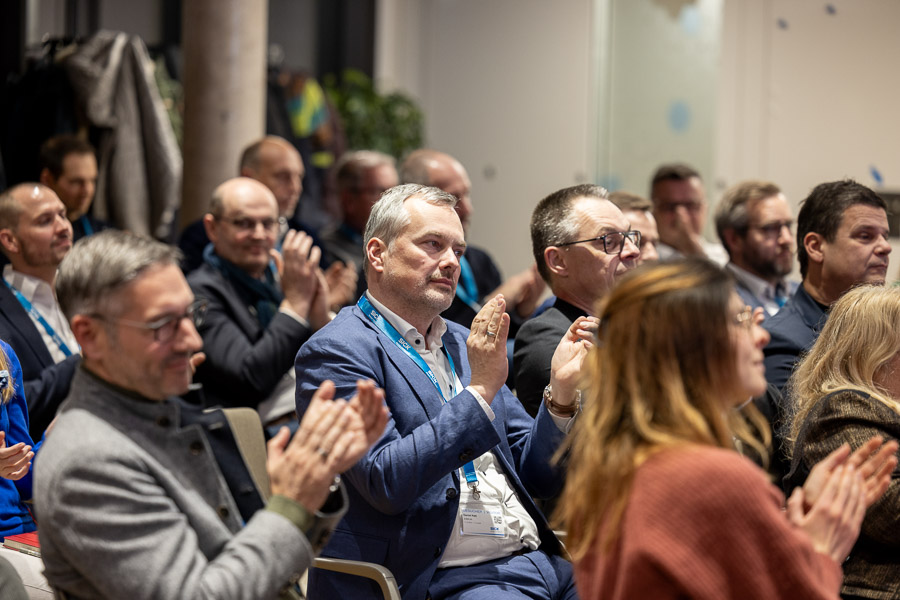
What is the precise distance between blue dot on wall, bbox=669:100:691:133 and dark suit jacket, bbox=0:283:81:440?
15.5 feet

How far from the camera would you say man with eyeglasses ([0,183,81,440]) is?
10.9ft

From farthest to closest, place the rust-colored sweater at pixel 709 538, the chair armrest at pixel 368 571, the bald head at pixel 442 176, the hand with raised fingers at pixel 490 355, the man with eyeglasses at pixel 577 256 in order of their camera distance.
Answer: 1. the bald head at pixel 442 176
2. the man with eyeglasses at pixel 577 256
3. the hand with raised fingers at pixel 490 355
4. the chair armrest at pixel 368 571
5. the rust-colored sweater at pixel 709 538

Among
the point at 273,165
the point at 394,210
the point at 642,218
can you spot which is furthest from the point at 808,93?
the point at 394,210

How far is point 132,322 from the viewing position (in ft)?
Result: 5.39

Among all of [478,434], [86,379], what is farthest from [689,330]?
[86,379]

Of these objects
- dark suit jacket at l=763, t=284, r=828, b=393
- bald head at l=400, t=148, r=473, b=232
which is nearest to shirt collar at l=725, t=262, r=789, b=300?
dark suit jacket at l=763, t=284, r=828, b=393

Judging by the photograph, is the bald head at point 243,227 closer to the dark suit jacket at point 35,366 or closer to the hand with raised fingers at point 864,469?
the dark suit jacket at point 35,366

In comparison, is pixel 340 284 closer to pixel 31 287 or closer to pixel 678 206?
pixel 31 287

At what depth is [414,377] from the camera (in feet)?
7.72

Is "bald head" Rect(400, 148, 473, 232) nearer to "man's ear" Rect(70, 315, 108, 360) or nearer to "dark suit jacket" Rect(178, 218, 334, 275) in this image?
"dark suit jacket" Rect(178, 218, 334, 275)

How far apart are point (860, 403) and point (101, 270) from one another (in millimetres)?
1562

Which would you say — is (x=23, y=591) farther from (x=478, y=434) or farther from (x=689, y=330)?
(x=689, y=330)

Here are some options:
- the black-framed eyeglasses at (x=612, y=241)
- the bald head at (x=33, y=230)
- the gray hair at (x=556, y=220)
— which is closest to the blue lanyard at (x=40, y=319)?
the bald head at (x=33, y=230)

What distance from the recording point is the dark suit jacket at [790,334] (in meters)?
3.05
